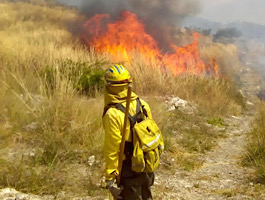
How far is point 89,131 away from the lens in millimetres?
4602

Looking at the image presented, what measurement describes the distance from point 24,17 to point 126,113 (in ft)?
52.1

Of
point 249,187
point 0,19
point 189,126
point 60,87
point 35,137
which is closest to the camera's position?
point 249,187

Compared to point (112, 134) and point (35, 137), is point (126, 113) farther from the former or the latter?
point (35, 137)

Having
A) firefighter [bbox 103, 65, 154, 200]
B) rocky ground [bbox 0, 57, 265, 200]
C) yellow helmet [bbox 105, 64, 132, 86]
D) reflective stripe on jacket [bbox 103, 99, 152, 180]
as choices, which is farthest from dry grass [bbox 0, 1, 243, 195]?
yellow helmet [bbox 105, 64, 132, 86]

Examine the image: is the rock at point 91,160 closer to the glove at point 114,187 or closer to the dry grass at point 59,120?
the dry grass at point 59,120

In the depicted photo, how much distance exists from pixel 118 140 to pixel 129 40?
30.3 ft

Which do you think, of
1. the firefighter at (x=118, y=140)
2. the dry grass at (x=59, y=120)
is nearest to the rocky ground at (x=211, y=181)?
the dry grass at (x=59, y=120)

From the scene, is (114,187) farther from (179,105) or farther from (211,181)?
(179,105)

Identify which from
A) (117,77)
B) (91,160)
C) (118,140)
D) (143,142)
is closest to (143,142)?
(143,142)

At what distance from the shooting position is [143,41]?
458 inches

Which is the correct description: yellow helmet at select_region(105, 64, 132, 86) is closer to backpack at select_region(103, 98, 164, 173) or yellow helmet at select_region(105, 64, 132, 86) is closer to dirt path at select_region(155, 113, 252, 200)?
backpack at select_region(103, 98, 164, 173)

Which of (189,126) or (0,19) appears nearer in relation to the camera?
(189,126)

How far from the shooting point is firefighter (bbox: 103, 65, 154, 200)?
2344 mm

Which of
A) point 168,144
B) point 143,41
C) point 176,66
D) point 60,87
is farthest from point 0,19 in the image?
point 168,144
